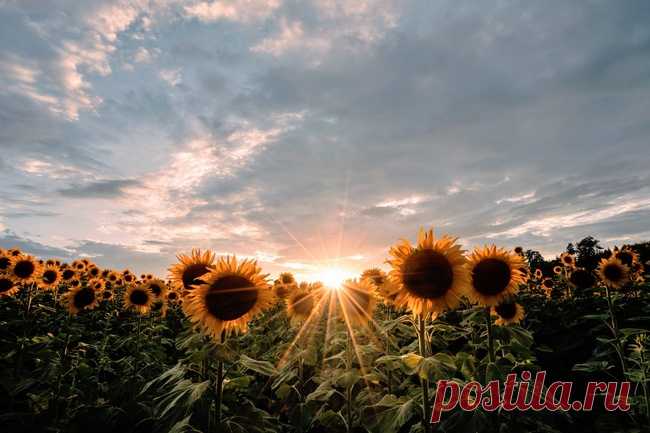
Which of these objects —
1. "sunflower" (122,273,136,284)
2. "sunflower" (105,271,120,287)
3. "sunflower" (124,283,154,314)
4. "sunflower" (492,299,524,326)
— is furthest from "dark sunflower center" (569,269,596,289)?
"sunflower" (105,271,120,287)

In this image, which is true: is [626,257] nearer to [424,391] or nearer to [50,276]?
[424,391]

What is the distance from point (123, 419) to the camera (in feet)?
20.4

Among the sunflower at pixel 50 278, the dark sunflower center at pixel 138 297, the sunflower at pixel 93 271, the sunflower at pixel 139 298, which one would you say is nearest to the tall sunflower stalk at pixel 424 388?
the sunflower at pixel 139 298

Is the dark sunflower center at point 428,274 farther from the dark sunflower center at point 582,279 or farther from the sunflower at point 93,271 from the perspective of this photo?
the sunflower at point 93,271

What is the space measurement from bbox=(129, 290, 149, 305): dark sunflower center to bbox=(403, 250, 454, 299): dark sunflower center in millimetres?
7749

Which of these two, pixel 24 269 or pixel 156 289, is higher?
pixel 24 269

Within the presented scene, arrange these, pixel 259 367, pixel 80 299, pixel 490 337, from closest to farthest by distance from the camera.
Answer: pixel 259 367, pixel 490 337, pixel 80 299

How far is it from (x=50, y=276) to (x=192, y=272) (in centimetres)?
933

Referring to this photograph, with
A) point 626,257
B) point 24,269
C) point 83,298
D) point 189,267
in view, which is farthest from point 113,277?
point 626,257

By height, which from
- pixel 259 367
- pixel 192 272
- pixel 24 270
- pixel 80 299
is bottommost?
pixel 259 367

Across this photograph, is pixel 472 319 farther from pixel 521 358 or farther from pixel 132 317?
pixel 132 317

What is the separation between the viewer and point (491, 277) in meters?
5.43

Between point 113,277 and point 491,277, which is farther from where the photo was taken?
point 113,277

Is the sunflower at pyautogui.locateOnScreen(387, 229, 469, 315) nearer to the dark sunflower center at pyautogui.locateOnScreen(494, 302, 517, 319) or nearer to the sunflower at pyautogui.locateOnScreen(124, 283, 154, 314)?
the dark sunflower center at pyautogui.locateOnScreen(494, 302, 517, 319)
